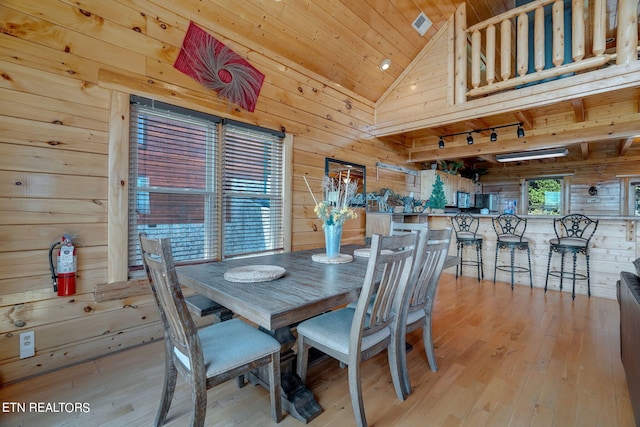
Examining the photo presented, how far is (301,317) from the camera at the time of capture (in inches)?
48.4

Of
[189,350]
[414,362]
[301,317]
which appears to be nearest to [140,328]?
[189,350]

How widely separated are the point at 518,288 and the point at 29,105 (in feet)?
18.5

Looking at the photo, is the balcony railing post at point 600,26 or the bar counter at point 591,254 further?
the bar counter at point 591,254

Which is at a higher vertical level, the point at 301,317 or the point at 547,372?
the point at 301,317

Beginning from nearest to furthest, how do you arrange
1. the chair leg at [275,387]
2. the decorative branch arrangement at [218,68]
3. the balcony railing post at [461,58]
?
1. the chair leg at [275,387]
2. the decorative branch arrangement at [218,68]
3. the balcony railing post at [461,58]

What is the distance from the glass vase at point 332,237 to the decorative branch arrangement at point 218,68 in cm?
184

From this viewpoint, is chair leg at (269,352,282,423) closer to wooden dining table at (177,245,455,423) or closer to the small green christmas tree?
wooden dining table at (177,245,455,423)

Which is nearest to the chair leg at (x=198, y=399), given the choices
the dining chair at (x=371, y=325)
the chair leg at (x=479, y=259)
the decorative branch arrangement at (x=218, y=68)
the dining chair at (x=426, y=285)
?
the dining chair at (x=371, y=325)

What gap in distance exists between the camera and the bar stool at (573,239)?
361 cm

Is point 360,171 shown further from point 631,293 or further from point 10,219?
point 10,219

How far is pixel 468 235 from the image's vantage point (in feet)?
14.8

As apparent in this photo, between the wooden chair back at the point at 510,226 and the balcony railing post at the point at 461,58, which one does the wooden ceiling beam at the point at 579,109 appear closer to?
the balcony railing post at the point at 461,58

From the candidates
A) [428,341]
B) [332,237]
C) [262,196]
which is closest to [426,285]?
[428,341]

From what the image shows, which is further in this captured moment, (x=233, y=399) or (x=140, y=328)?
(x=140, y=328)
